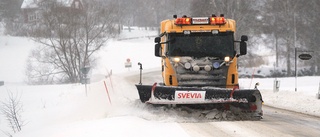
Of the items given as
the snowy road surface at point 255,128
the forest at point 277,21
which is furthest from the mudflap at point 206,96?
→ the forest at point 277,21

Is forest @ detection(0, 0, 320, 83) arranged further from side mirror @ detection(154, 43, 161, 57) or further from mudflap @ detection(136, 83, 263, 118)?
mudflap @ detection(136, 83, 263, 118)

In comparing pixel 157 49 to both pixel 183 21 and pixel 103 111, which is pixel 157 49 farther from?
pixel 103 111

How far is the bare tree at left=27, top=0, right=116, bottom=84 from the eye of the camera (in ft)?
139

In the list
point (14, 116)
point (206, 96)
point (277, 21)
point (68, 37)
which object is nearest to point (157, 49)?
point (206, 96)

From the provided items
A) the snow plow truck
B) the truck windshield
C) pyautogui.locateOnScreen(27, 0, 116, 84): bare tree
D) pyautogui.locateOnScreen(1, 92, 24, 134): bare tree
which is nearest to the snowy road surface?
the snow plow truck

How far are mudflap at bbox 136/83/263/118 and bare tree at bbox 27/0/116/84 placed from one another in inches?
1260

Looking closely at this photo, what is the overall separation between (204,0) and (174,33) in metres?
30.2

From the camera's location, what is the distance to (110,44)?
6750 centimetres

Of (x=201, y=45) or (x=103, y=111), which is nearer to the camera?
(x=201, y=45)

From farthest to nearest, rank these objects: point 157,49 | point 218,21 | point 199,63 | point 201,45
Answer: point 157,49 < point 218,21 < point 201,45 < point 199,63

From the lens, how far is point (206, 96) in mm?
10500

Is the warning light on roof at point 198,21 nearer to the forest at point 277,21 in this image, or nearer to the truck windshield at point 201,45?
the truck windshield at point 201,45

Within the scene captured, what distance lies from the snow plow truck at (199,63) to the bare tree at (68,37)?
1225 inches

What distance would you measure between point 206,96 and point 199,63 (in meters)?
1.21
